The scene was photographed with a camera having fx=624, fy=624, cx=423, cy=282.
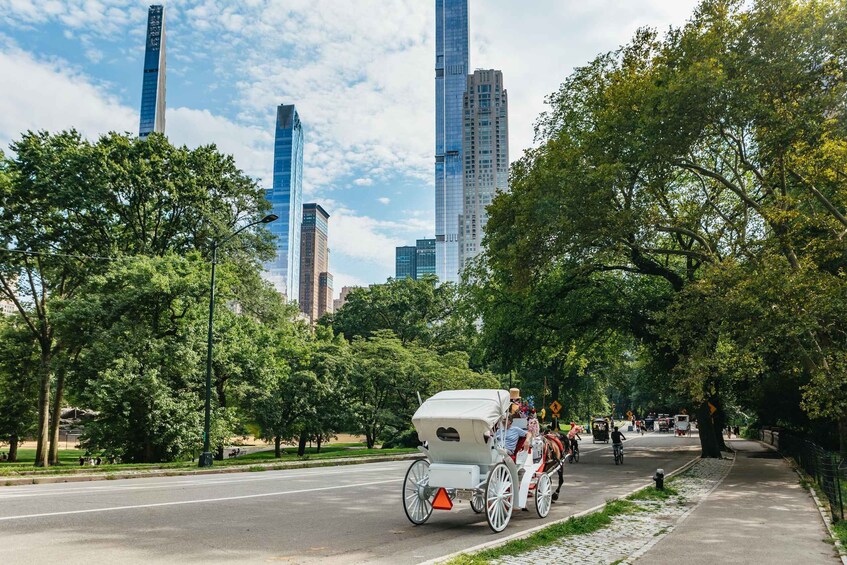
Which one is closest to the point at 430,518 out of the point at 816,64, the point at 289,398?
the point at 816,64

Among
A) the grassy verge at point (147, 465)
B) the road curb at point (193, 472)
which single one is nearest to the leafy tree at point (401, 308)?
the grassy verge at point (147, 465)

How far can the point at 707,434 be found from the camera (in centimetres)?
2992

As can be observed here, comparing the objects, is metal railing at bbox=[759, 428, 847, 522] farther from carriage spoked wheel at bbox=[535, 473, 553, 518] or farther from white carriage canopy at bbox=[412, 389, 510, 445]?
white carriage canopy at bbox=[412, 389, 510, 445]

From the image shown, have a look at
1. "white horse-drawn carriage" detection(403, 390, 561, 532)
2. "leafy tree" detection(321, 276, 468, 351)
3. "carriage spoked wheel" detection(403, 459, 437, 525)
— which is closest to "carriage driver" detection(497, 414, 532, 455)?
"white horse-drawn carriage" detection(403, 390, 561, 532)

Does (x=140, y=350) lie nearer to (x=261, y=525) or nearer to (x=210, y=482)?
(x=210, y=482)

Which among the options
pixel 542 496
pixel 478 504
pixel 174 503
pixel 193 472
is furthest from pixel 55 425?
pixel 542 496

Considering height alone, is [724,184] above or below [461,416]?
above

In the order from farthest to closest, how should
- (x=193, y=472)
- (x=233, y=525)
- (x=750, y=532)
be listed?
1. (x=193, y=472)
2. (x=750, y=532)
3. (x=233, y=525)

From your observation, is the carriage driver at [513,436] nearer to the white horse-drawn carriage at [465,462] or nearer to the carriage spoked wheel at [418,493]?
the white horse-drawn carriage at [465,462]

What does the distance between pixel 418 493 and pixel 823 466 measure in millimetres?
9923

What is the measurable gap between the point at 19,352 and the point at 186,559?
120ft

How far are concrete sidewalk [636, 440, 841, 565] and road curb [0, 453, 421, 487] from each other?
50.2ft

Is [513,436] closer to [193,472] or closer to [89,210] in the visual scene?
[193,472]

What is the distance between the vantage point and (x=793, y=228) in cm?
1847
